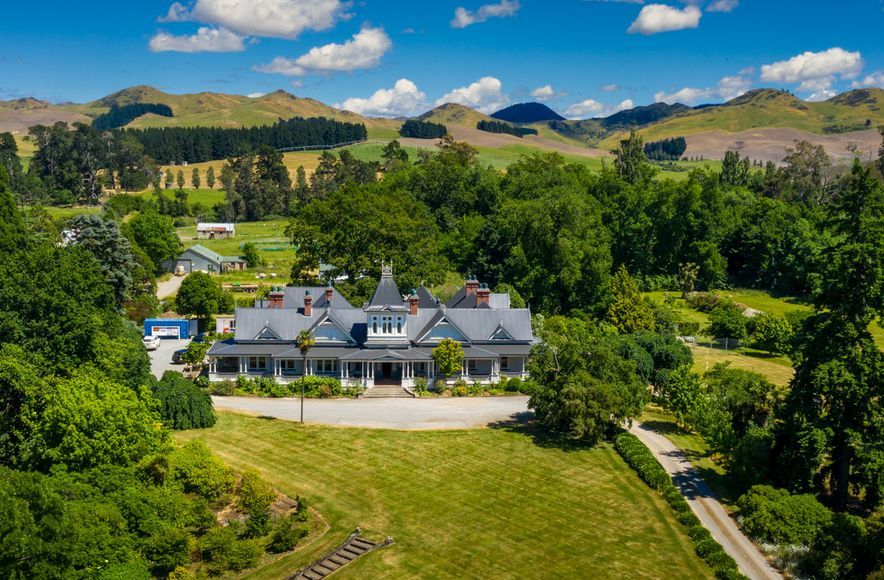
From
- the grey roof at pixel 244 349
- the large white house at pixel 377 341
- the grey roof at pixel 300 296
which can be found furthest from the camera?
the grey roof at pixel 300 296

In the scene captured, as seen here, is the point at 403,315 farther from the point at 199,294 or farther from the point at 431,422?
the point at 199,294

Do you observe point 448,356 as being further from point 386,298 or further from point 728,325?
point 728,325

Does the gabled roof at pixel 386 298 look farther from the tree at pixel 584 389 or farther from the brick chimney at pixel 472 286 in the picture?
the tree at pixel 584 389

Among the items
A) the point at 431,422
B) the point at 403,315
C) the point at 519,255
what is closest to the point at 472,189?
the point at 519,255

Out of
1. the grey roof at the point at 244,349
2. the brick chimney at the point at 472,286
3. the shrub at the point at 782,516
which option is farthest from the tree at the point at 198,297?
the shrub at the point at 782,516

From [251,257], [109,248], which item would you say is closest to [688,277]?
[251,257]

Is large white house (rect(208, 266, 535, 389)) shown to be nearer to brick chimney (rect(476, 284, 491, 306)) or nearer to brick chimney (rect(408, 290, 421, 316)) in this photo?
brick chimney (rect(408, 290, 421, 316))
